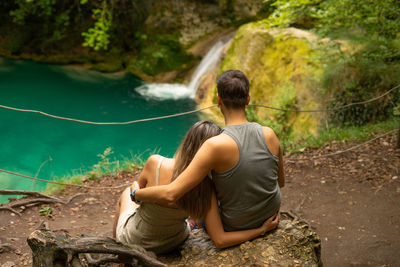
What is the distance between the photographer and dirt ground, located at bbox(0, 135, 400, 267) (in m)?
3.23

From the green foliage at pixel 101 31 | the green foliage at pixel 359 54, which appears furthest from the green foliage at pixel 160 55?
the green foliage at pixel 359 54

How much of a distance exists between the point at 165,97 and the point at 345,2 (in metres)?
6.59

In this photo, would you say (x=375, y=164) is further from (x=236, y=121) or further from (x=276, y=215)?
(x=236, y=121)

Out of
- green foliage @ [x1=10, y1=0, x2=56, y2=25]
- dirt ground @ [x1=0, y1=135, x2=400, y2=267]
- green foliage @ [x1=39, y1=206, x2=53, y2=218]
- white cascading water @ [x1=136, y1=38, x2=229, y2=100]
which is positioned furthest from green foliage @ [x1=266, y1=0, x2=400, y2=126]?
green foliage @ [x1=10, y1=0, x2=56, y2=25]

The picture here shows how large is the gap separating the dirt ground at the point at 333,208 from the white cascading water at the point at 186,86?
630 cm

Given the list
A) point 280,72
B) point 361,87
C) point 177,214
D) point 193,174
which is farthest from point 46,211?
point 280,72

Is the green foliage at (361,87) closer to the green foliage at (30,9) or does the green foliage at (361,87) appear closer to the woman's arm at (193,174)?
the woman's arm at (193,174)

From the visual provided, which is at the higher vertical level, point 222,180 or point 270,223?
point 222,180

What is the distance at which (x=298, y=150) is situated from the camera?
563 centimetres

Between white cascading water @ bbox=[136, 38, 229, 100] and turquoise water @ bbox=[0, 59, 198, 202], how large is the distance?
1.19 feet

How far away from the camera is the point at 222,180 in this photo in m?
2.08

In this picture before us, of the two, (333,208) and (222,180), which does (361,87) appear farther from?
(222,180)

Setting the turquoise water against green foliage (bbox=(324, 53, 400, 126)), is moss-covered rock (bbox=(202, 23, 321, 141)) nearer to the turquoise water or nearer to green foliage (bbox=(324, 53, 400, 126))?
green foliage (bbox=(324, 53, 400, 126))

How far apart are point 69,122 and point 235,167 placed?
8654 millimetres
